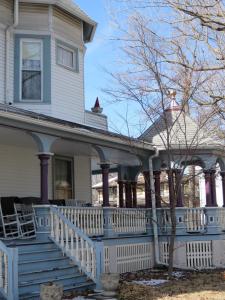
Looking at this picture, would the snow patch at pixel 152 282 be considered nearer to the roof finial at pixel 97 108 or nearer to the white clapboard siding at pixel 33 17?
the roof finial at pixel 97 108

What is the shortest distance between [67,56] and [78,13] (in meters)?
1.55

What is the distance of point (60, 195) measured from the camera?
17.4m

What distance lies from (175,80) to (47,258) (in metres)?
6.39

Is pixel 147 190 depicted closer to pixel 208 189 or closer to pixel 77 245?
pixel 208 189

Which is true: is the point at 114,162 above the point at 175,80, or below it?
below

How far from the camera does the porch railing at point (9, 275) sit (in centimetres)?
945

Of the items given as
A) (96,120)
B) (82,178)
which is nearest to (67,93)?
(96,120)

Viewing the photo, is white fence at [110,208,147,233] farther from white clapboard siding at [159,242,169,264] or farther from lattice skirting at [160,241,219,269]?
lattice skirting at [160,241,219,269]

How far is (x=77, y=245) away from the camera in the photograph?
469 inches

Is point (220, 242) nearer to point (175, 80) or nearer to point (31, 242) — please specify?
point (175, 80)

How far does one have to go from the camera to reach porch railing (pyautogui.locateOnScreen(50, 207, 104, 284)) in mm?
11680

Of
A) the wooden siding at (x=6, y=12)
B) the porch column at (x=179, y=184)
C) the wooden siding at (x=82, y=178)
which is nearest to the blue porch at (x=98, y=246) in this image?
the porch column at (x=179, y=184)

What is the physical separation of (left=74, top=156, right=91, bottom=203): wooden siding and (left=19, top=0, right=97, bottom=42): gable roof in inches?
180

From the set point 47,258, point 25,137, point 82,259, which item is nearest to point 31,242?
point 47,258
